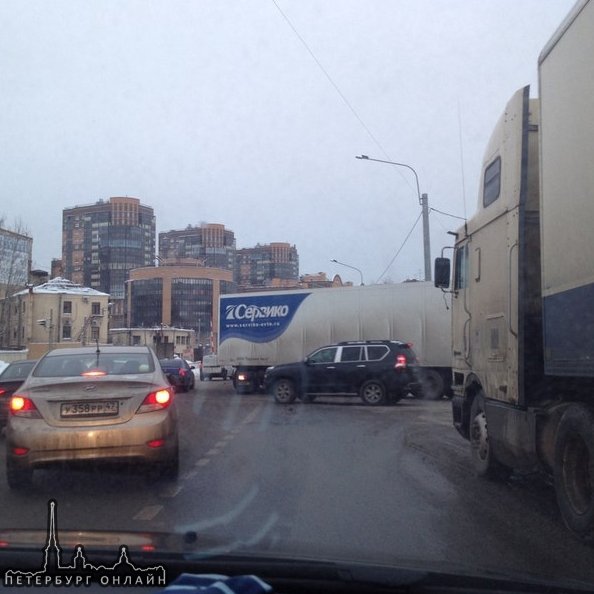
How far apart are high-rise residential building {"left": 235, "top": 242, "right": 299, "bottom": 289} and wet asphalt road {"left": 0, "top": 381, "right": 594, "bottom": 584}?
312 feet

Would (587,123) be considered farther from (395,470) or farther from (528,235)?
(395,470)

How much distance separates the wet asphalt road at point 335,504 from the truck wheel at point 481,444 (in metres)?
0.16

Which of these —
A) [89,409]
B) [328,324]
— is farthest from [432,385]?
[89,409]

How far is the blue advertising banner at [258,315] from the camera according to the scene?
26.1m

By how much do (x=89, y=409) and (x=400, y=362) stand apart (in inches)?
546

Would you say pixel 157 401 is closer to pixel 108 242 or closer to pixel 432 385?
pixel 432 385

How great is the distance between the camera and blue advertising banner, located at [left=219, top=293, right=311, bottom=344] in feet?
85.6

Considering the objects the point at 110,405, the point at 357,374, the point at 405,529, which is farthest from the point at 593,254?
the point at 357,374

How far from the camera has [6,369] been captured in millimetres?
13352

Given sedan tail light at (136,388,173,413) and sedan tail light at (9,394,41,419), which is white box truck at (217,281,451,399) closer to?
sedan tail light at (136,388,173,413)

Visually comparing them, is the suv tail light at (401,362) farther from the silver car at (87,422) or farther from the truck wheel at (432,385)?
the silver car at (87,422)

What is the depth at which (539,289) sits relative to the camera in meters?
6.85

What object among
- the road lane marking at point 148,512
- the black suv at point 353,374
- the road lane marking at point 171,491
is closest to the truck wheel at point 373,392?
the black suv at point 353,374

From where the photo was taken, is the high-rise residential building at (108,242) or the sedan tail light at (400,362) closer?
the sedan tail light at (400,362)
